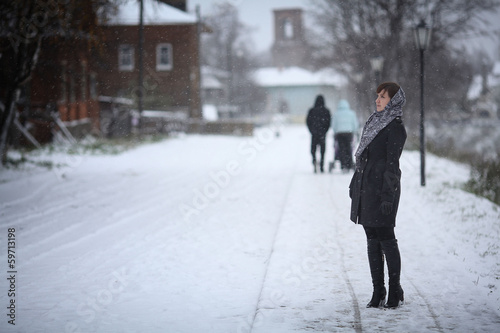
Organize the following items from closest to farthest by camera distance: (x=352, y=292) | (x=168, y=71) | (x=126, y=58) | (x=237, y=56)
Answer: (x=352, y=292)
(x=168, y=71)
(x=126, y=58)
(x=237, y=56)

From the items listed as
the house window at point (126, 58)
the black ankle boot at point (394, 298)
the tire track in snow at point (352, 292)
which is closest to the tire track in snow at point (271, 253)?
the tire track in snow at point (352, 292)

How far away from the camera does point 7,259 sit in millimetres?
7156

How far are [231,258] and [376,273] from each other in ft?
7.59

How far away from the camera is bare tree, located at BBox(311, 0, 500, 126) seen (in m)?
24.9

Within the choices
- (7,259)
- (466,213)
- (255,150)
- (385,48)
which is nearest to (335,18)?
(385,48)

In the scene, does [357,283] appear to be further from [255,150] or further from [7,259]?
[255,150]

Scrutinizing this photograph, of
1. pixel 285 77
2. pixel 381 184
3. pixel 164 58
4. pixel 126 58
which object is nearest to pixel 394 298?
pixel 381 184

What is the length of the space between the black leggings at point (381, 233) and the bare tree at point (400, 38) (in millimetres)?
20338

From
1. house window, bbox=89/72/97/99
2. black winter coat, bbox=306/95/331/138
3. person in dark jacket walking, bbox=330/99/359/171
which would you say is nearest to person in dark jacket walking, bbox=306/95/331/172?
black winter coat, bbox=306/95/331/138

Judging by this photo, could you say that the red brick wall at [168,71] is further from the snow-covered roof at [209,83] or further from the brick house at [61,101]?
the snow-covered roof at [209,83]

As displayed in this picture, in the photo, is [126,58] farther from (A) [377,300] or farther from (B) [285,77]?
(B) [285,77]

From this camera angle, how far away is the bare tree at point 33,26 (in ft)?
38.3

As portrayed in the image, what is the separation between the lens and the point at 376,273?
5199mm

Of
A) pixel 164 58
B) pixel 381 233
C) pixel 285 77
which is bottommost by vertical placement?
pixel 381 233
